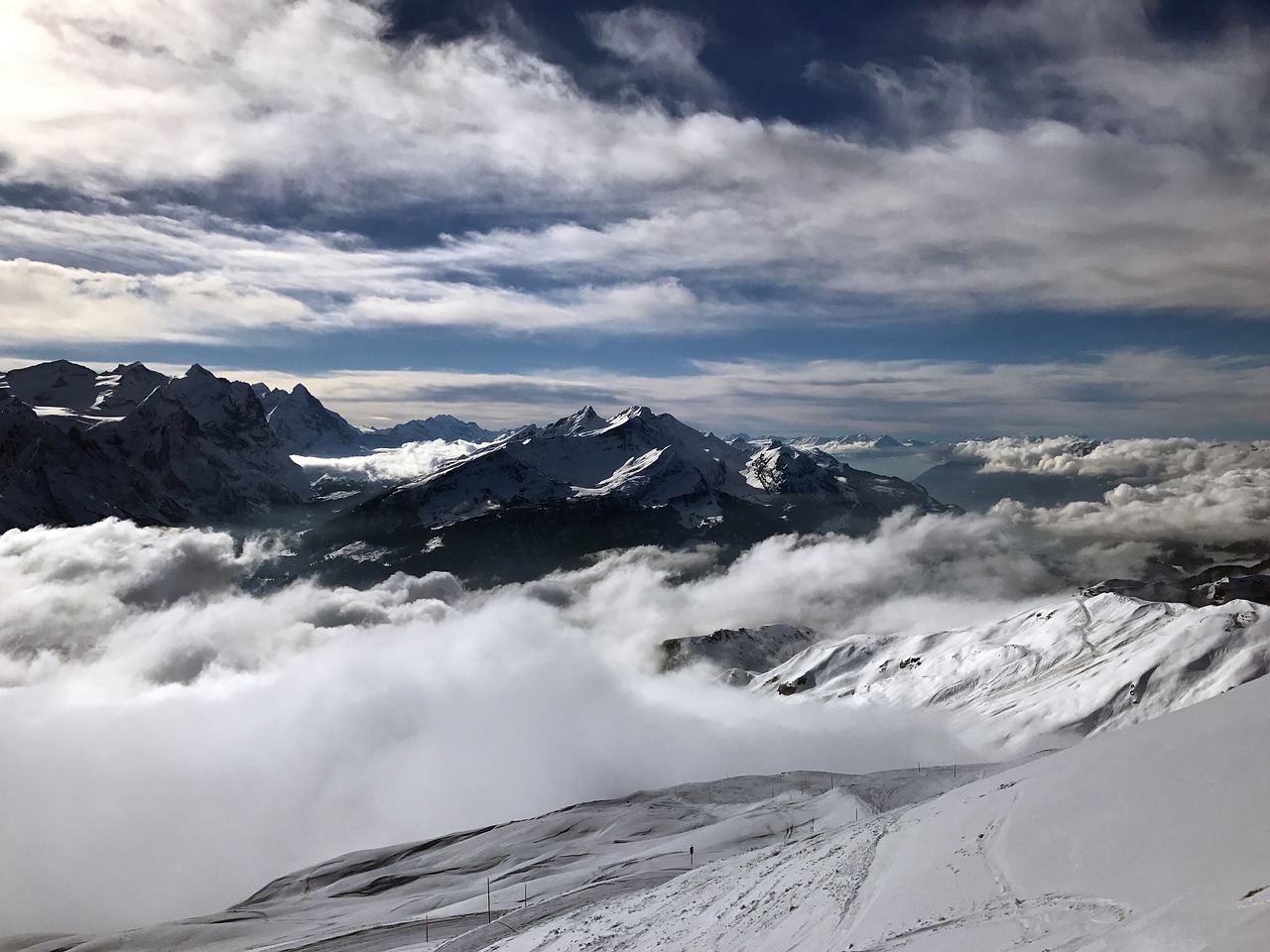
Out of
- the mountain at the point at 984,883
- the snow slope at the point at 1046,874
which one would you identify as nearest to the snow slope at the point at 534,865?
the mountain at the point at 984,883

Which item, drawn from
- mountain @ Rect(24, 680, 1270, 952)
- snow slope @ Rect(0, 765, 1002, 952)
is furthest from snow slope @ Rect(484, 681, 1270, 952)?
snow slope @ Rect(0, 765, 1002, 952)

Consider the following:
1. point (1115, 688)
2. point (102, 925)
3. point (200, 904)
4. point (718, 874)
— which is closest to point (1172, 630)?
point (1115, 688)

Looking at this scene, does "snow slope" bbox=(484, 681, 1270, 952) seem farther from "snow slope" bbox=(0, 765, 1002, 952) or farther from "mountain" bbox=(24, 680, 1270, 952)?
"snow slope" bbox=(0, 765, 1002, 952)

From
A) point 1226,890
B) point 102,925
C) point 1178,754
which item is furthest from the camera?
point 102,925

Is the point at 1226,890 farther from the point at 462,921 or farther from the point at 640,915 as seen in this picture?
the point at 462,921

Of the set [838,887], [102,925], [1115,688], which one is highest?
[838,887]

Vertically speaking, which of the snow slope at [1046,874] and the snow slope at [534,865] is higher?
the snow slope at [1046,874]

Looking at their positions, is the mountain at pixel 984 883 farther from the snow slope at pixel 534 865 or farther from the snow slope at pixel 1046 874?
the snow slope at pixel 534 865

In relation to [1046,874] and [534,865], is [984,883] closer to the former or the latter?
[1046,874]

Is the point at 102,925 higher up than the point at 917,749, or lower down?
lower down
